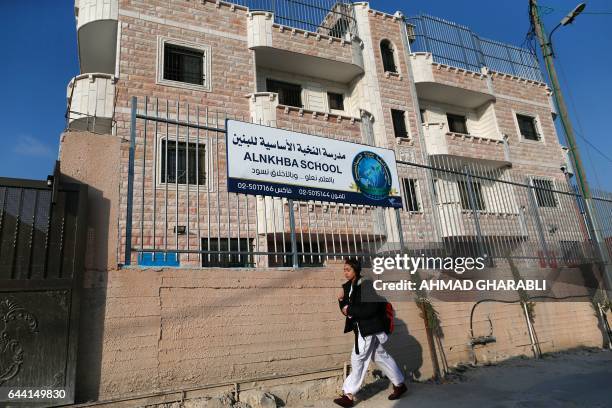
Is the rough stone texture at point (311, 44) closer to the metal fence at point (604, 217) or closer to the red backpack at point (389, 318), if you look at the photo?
the metal fence at point (604, 217)

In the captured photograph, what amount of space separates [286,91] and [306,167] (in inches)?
378

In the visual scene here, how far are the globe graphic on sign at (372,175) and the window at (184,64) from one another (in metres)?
7.05

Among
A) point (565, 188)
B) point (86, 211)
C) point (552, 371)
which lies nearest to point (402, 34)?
point (565, 188)

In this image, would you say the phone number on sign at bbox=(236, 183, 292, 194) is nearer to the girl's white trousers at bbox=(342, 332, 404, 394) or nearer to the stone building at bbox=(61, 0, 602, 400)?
the stone building at bbox=(61, 0, 602, 400)

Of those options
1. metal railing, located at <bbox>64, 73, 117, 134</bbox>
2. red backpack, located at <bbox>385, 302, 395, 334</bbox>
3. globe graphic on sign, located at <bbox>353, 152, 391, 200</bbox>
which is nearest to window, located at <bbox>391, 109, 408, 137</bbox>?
globe graphic on sign, located at <bbox>353, 152, 391, 200</bbox>

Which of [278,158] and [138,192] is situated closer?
[138,192]

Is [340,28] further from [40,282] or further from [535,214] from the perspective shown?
[40,282]

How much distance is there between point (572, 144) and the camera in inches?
395

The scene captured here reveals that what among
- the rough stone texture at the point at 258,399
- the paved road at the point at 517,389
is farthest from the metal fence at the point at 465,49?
the rough stone texture at the point at 258,399

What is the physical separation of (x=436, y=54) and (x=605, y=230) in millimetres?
10509

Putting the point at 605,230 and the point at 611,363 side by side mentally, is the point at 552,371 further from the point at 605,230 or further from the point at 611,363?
the point at 605,230

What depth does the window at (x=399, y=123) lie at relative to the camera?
15.4 meters

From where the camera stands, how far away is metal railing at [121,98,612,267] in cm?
476

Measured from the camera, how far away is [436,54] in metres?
17.3
